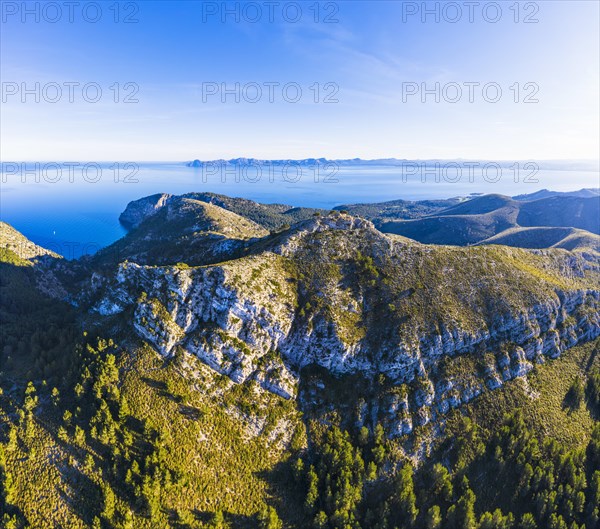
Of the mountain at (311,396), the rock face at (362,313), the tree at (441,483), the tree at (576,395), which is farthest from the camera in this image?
the tree at (576,395)

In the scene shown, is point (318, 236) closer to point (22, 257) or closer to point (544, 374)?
point (544, 374)

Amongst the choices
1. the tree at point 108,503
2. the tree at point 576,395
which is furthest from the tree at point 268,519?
the tree at point 576,395

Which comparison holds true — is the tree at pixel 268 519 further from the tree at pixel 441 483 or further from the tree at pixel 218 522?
the tree at pixel 441 483

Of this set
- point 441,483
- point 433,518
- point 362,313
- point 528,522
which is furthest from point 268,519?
point 528,522

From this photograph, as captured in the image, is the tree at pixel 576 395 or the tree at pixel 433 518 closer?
the tree at pixel 433 518

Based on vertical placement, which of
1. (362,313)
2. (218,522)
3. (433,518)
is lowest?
(433,518)

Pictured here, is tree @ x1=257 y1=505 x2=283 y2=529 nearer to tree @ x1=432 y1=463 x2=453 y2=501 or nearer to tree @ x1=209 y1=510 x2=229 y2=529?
tree @ x1=209 y1=510 x2=229 y2=529

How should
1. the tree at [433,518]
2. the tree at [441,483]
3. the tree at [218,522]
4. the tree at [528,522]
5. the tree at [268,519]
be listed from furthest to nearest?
the tree at [441,483]
the tree at [528,522]
the tree at [433,518]
the tree at [268,519]
the tree at [218,522]

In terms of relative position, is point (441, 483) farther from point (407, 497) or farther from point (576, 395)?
point (576, 395)
